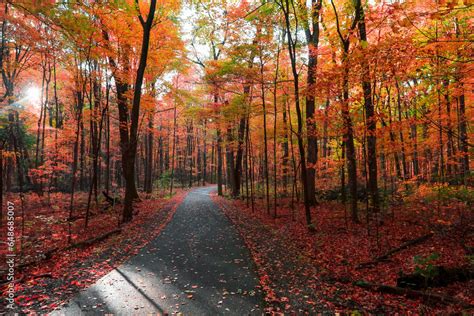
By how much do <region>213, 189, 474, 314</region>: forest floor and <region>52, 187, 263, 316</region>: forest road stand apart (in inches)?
20.5

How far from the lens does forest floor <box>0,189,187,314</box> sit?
196 inches

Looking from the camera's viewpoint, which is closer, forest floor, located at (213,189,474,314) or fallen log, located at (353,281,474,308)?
fallen log, located at (353,281,474,308)

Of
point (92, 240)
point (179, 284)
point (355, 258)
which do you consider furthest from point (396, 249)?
point (92, 240)

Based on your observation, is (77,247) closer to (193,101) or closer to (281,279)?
(281,279)

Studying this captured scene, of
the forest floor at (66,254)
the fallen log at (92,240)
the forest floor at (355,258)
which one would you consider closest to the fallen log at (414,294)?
the forest floor at (355,258)

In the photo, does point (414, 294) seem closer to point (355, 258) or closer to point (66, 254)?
point (355, 258)

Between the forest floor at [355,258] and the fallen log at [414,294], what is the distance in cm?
2

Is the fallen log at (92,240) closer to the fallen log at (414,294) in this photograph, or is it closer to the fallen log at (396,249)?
the fallen log at (414,294)

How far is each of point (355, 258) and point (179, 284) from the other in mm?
4963

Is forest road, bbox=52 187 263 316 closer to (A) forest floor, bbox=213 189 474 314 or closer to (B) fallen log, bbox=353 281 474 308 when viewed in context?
(A) forest floor, bbox=213 189 474 314

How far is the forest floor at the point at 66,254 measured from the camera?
499 centimetres

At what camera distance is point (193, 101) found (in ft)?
58.0

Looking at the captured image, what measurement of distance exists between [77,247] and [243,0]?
1337 centimetres

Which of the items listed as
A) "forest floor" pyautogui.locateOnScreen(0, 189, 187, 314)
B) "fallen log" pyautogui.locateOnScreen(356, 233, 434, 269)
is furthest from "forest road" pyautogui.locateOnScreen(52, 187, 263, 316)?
"fallen log" pyautogui.locateOnScreen(356, 233, 434, 269)
